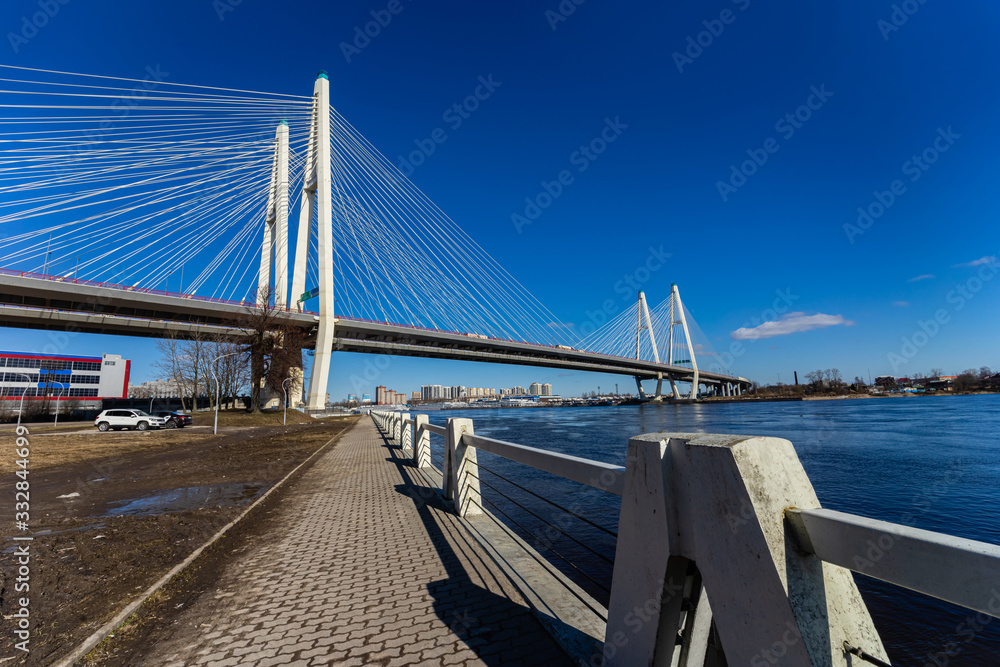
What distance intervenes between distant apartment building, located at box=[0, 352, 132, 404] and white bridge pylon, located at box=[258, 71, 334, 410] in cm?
3650

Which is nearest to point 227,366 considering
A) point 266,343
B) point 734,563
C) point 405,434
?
point 266,343

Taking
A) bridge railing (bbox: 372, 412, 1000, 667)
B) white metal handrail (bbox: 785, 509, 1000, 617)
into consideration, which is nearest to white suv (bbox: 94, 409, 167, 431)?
bridge railing (bbox: 372, 412, 1000, 667)

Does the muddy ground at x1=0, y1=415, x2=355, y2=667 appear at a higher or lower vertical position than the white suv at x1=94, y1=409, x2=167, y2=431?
lower

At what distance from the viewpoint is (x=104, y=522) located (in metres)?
5.99

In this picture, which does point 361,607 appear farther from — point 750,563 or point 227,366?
point 227,366

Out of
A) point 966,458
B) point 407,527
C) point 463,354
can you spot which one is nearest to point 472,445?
point 407,527

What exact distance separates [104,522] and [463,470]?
4.71 metres

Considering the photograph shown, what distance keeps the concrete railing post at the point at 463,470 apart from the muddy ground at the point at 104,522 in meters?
2.84

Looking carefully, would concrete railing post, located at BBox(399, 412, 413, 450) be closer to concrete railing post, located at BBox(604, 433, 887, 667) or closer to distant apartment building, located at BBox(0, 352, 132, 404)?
concrete railing post, located at BBox(604, 433, 887, 667)

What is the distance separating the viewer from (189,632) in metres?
3.06

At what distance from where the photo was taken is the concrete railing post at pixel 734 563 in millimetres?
1401

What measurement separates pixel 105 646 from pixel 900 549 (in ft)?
13.4

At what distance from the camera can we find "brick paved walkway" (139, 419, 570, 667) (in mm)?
2713

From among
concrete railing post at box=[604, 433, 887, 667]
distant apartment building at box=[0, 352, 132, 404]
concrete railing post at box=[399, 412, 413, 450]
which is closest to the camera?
concrete railing post at box=[604, 433, 887, 667]
